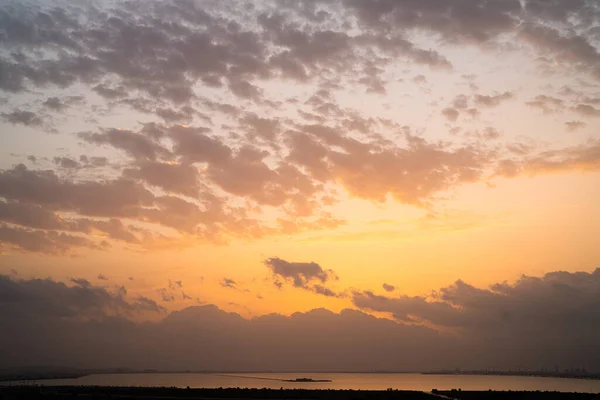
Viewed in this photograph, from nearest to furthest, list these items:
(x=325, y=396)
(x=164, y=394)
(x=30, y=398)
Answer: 1. (x=30, y=398)
2. (x=325, y=396)
3. (x=164, y=394)

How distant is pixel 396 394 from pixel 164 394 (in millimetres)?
50372

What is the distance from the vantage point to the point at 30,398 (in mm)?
100750

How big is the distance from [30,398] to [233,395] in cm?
3907

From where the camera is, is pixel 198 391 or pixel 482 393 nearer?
pixel 482 393

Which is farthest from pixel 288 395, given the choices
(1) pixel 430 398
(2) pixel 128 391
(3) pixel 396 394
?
(2) pixel 128 391

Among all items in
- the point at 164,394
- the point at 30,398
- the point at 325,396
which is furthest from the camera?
the point at 164,394

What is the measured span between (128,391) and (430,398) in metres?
70.0

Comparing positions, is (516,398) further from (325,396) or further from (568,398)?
(325,396)

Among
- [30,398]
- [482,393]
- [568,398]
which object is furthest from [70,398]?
[568,398]

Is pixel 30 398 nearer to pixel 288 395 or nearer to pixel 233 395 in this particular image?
pixel 233 395

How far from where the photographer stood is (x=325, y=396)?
114 m

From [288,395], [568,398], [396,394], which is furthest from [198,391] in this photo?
[568,398]

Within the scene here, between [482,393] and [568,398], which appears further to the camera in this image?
[482,393]

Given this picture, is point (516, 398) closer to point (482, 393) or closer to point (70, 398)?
point (482, 393)
